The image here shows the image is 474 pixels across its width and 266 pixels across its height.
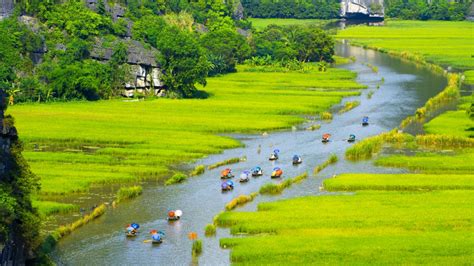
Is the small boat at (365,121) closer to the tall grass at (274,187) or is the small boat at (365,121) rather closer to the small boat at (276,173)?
the small boat at (276,173)

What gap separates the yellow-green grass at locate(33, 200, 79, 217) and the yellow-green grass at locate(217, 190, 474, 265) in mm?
8718

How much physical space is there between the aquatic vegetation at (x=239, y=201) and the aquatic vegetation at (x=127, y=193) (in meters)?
5.88

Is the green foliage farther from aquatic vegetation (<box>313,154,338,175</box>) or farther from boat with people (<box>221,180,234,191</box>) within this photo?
boat with people (<box>221,180,234,191</box>)

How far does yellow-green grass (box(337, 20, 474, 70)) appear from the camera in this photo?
145 metres

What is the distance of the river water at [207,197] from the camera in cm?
4738

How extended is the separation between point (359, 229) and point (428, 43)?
4866 inches

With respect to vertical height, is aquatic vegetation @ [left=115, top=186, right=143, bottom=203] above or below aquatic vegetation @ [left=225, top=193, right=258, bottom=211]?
above

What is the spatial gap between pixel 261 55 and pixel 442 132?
225 feet

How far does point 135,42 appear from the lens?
360 ft

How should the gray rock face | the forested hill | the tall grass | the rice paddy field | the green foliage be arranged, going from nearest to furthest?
the tall grass, the rice paddy field, the forested hill, the gray rock face, the green foliage

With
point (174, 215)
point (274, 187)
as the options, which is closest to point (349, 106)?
point (274, 187)

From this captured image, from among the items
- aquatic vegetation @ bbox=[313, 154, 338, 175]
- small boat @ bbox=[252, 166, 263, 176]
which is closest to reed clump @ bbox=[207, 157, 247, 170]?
small boat @ bbox=[252, 166, 263, 176]

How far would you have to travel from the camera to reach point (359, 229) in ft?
164

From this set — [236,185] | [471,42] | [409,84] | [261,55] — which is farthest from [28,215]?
[471,42]
